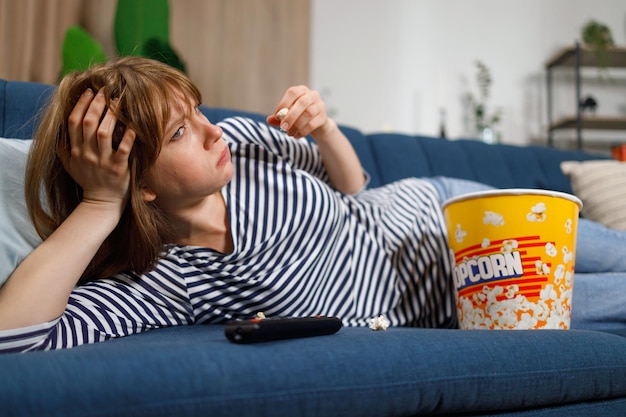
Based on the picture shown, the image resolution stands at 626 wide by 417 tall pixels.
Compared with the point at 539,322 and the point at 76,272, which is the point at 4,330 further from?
the point at 539,322

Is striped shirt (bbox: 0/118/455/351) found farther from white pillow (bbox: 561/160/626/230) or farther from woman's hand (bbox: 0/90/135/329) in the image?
white pillow (bbox: 561/160/626/230)

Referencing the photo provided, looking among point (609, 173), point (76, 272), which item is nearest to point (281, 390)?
point (76, 272)

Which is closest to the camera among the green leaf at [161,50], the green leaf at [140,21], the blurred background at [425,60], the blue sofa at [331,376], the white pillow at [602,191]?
the blue sofa at [331,376]

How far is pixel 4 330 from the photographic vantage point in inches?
31.5

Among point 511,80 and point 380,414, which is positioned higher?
point 511,80

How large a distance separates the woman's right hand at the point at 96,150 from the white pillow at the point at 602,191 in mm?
1289

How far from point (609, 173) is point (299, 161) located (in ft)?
3.07

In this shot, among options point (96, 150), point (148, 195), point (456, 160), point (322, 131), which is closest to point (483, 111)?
point (456, 160)

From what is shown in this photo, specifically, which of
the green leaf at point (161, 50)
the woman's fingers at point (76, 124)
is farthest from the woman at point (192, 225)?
the green leaf at point (161, 50)

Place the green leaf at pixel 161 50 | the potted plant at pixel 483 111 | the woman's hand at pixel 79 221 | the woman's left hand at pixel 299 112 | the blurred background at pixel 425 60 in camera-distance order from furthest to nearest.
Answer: the potted plant at pixel 483 111
the blurred background at pixel 425 60
the green leaf at pixel 161 50
the woman's left hand at pixel 299 112
the woman's hand at pixel 79 221

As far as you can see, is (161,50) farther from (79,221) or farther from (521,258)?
(521,258)

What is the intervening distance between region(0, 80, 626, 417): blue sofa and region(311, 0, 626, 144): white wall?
2.72 metres

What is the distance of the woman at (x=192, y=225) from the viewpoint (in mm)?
892

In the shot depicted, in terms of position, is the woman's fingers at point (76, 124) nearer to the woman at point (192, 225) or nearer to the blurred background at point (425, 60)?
the woman at point (192, 225)
